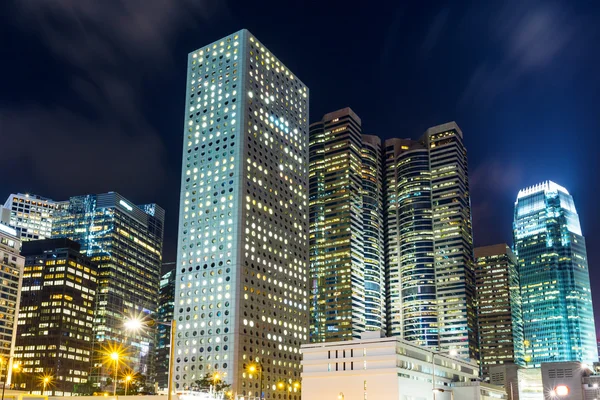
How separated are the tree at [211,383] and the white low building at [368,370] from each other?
34.9 m

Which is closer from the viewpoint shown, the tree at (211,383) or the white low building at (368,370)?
the white low building at (368,370)

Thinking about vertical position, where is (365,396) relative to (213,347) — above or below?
below

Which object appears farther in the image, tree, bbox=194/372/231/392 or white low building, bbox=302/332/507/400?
tree, bbox=194/372/231/392

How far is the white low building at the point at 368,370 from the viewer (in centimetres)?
13388

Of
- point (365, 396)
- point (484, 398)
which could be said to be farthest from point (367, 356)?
point (484, 398)

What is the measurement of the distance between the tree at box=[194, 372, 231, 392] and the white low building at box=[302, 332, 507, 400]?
115ft

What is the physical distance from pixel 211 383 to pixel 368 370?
5441cm

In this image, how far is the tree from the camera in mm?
170875

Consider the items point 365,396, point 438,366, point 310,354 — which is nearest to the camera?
point 365,396

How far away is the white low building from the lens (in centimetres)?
13388

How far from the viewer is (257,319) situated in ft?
649

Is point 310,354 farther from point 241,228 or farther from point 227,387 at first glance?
point 241,228

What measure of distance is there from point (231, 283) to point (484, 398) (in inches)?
3019

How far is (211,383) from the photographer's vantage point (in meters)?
173
